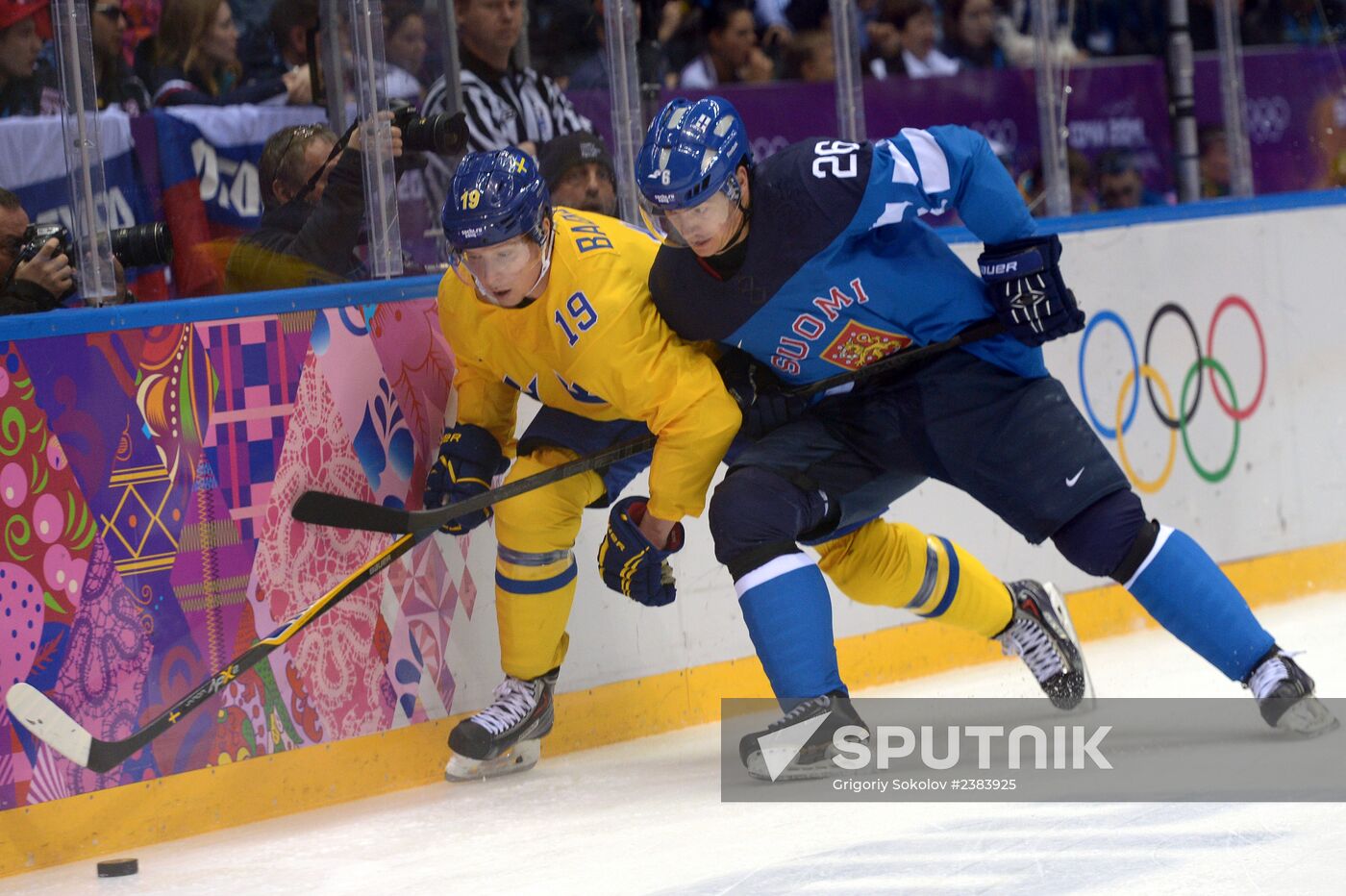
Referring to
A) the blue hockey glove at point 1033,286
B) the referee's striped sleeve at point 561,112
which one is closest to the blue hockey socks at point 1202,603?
the blue hockey glove at point 1033,286

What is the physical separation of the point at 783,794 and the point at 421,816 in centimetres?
63

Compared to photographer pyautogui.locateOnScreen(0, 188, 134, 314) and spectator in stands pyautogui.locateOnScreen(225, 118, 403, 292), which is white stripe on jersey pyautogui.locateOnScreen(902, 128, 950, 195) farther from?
photographer pyautogui.locateOnScreen(0, 188, 134, 314)

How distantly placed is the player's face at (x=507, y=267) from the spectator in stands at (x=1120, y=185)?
206cm

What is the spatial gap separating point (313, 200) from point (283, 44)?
1.13 ft

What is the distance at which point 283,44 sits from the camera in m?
3.61

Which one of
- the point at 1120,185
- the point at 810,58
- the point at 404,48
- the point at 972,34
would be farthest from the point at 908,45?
the point at 404,48

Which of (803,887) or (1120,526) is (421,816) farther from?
(1120,526)

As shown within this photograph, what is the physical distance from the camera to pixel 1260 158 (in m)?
4.94

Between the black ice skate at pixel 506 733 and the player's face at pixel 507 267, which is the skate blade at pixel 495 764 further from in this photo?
the player's face at pixel 507 267

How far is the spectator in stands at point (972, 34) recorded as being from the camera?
5043mm

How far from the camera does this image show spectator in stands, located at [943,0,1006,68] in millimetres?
5043

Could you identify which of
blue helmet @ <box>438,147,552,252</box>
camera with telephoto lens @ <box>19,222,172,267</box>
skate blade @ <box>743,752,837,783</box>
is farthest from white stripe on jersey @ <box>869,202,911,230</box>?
camera with telephoto lens @ <box>19,222,172,267</box>

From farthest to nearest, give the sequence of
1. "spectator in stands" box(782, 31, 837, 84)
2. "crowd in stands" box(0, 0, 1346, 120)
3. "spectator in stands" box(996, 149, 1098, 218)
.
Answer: "spectator in stands" box(782, 31, 837, 84) → "spectator in stands" box(996, 149, 1098, 218) → "crowd in stands" box(0, 0, 1346, 120)

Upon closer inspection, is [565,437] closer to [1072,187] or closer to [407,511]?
[407,511]
